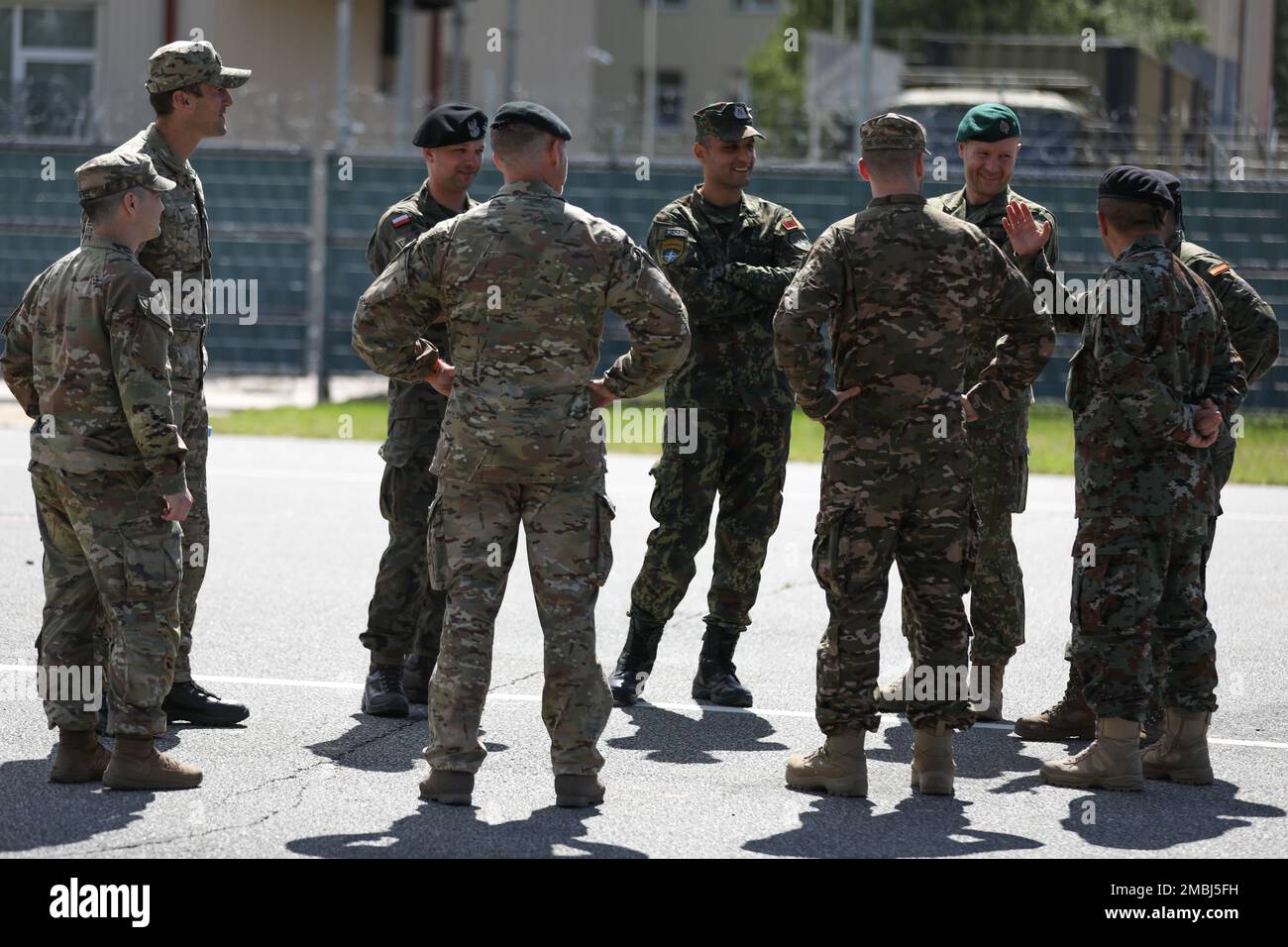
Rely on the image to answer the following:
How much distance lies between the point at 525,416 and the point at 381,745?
1585 millimetres

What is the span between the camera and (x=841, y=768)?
5.71m

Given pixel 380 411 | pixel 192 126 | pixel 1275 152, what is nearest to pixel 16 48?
pixel 380 411

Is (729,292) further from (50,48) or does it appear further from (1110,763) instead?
(50,48)

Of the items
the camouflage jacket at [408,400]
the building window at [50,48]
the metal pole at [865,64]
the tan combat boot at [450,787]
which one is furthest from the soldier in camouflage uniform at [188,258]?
the building window at [50,48]

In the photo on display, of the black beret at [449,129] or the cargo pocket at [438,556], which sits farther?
the black beret at [449,129]

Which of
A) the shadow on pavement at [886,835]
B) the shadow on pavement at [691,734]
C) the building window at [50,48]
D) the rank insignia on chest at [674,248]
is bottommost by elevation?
the shadow on pavement at [691,734]

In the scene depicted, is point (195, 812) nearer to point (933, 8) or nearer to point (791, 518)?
point (791, 518)

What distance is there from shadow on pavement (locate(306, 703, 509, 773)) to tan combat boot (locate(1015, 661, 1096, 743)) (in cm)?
203

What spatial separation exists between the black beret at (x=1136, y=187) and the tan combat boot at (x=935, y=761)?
1902 mm

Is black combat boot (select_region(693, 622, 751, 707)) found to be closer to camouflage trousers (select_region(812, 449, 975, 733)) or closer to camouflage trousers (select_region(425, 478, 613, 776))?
camouflage trousers (select_region(812, 449, 975, 733))

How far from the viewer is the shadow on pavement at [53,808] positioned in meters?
5.02

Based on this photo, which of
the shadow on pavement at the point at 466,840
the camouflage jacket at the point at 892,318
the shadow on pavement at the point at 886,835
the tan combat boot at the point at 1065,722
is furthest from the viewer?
the tan combat boot at the point at 1065,722

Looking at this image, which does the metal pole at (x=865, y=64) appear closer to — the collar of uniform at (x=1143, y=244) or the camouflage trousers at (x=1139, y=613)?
the collar of uniform at (x=1143, y=244)

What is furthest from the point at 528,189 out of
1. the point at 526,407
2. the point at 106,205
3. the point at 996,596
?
the point at 996,596
